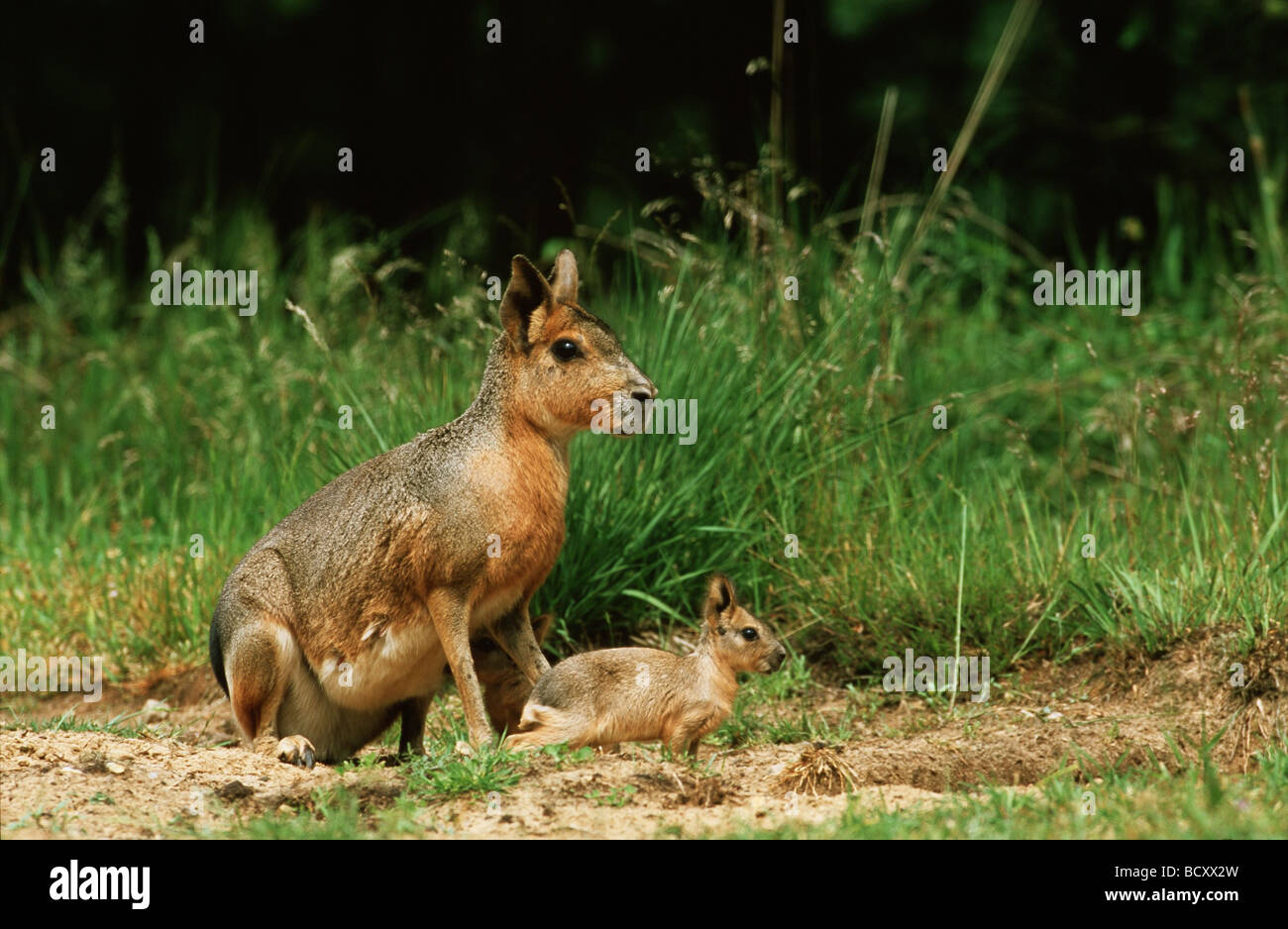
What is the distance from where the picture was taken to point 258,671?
228 inches

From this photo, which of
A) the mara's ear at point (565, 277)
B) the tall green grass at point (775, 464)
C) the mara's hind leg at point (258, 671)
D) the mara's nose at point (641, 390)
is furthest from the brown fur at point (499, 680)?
the mara's ear at point (565, 277)

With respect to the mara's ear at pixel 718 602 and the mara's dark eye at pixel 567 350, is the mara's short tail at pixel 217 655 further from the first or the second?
the mara's ear at pixel 718 602

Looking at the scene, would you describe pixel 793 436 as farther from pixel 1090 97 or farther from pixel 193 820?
pixel 1090 97

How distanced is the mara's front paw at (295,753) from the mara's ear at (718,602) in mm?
1514

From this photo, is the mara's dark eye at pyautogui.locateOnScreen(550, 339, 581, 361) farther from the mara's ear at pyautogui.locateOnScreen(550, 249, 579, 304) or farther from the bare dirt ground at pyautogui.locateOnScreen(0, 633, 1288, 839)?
the bare dirt ground at pyautogui.locateOnScreen(0, 633, 1288, 839)

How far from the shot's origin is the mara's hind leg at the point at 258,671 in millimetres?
5785

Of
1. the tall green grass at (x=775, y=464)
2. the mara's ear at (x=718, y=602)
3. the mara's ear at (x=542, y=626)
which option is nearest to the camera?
the mara's ear at (x=718, y=602)

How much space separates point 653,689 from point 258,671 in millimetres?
1437

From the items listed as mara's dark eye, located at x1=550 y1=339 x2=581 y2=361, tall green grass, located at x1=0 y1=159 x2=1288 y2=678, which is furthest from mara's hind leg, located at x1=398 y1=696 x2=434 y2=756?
mara's dark eye, located at x1=550 y1=339 x2=581 y2=361

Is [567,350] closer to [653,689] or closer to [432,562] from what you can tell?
[432,562]

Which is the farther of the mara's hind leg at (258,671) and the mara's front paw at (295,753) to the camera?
the mara's hind leg at (258,671)

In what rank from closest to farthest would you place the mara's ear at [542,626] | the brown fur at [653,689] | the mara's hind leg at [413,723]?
the brown fur at [653,689]
the mara's hind leg at [413,723]
the mara's ear at [542,626]

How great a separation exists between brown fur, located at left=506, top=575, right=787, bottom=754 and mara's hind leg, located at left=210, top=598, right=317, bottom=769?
0.90 meters

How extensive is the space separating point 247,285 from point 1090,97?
21.3ft
